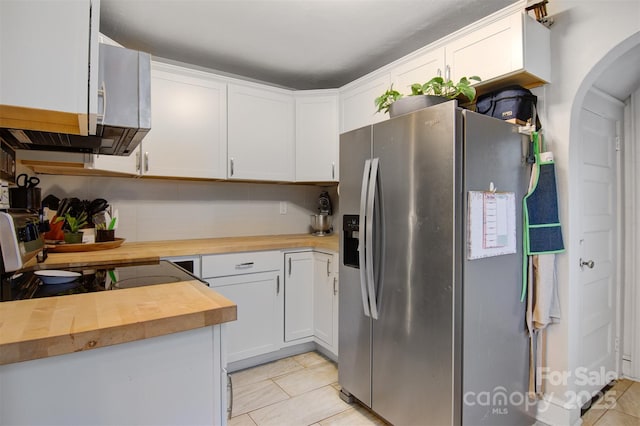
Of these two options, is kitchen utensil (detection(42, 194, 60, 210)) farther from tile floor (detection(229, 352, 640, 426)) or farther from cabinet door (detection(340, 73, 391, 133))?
cabinet door (detection(340, 73, 391, 133))

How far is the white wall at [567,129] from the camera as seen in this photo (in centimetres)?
172

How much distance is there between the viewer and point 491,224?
1573 millimetres

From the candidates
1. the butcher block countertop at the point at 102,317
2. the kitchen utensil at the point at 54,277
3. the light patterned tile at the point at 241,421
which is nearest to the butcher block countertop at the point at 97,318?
the butcher block countertop at the point at 102,317

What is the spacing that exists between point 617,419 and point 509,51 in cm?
216

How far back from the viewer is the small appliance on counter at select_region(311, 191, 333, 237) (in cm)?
320

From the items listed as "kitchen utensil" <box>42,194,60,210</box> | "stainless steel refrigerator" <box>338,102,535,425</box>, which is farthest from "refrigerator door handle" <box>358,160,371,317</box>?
"kitchen utensil" <box>42,194,60,210</box>

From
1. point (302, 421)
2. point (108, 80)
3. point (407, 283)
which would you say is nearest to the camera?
point (108, 80)

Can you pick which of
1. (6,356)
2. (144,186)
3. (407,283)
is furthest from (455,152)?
(144,186)

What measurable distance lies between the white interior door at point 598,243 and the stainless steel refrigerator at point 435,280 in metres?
0.54

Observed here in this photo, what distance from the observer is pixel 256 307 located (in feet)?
8.24

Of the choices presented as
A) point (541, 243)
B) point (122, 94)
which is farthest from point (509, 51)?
point (122, 94)

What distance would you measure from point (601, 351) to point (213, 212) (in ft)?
9.82

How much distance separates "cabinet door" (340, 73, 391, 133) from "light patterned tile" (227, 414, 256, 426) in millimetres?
2149

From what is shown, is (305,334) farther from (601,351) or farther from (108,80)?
(108,80)
